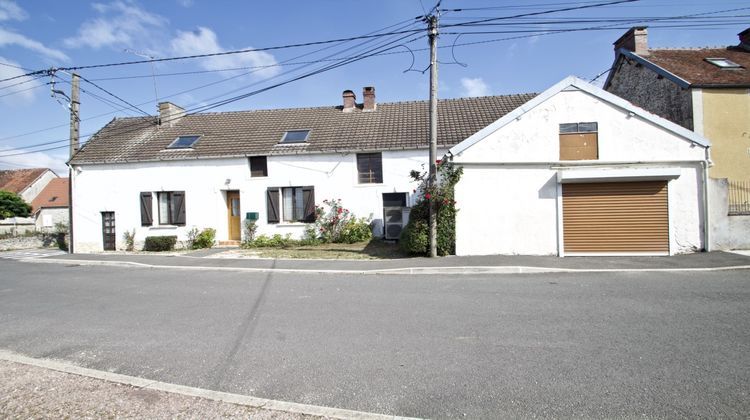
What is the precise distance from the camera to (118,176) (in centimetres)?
1808

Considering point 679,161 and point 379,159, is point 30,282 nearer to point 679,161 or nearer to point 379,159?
point 379,159

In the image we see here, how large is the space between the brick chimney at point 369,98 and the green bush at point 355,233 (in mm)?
7136

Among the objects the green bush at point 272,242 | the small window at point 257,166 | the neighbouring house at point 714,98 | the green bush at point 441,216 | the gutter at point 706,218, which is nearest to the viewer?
the gutter at point 706,218

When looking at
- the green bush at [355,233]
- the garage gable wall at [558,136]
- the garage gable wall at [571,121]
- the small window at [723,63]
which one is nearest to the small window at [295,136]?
the green bush at [355,233]

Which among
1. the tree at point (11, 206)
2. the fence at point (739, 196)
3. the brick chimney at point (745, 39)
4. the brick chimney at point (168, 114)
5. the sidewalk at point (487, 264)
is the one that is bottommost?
the sidewalk at point (487, 264)

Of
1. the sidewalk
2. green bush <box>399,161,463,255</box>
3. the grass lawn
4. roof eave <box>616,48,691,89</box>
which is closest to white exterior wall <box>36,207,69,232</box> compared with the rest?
the grass lawn

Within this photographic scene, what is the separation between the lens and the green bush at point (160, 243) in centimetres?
1658

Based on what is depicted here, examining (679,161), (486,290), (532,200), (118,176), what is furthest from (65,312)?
(679,161)

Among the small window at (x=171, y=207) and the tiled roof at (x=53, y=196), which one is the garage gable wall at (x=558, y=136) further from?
the tiled roof at (x=53, y=196)

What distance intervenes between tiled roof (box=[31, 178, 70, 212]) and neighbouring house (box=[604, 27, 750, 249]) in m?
44.9

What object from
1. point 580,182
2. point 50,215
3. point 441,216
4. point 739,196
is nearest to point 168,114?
point 441,216

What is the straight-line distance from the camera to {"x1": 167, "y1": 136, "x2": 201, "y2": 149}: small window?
18400 millimetres

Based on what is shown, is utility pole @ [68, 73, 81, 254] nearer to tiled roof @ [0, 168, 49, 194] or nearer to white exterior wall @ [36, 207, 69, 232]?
white exterior wall @ [36, 207, 69, 232]

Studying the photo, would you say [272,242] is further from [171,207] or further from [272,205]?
[171,207]
